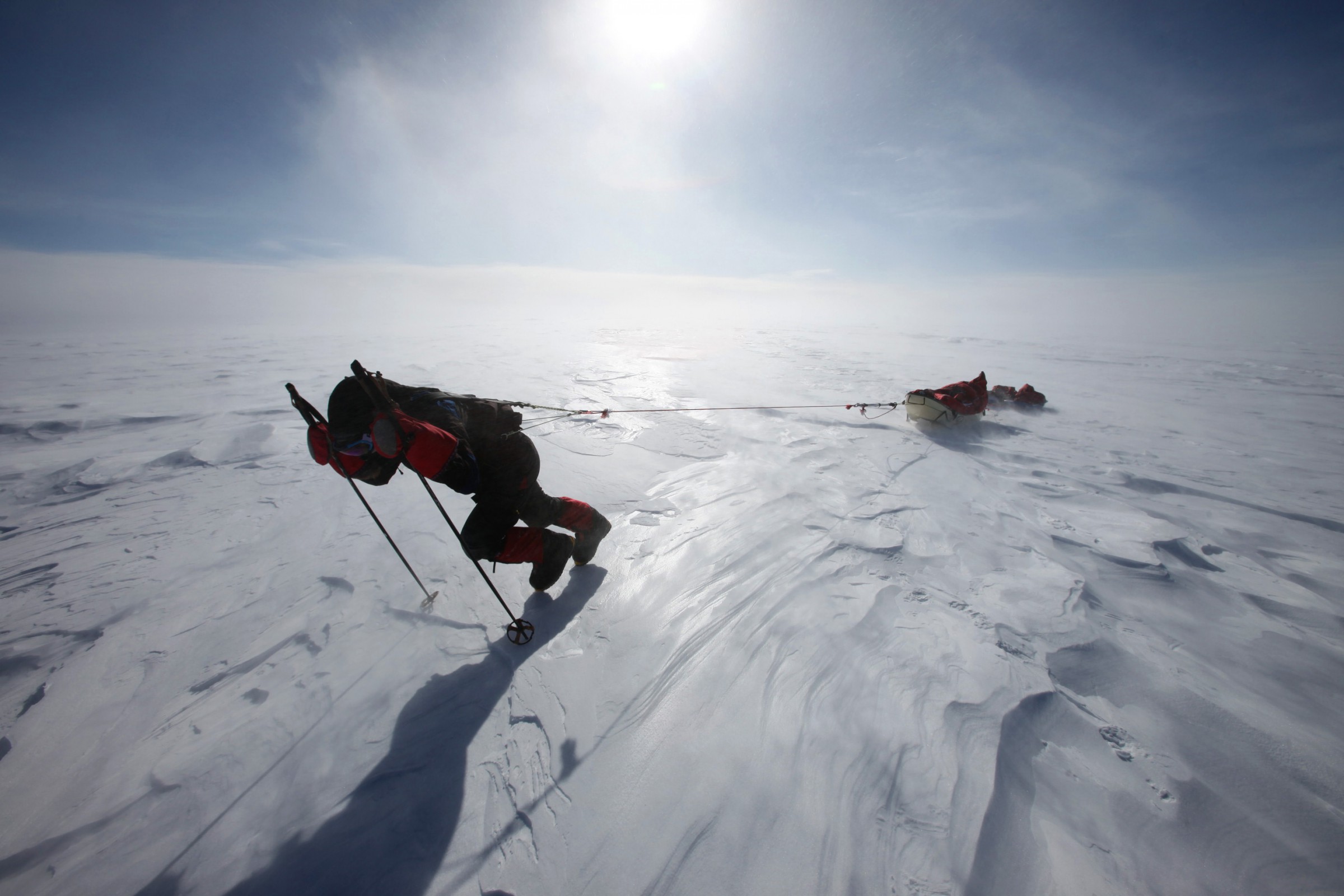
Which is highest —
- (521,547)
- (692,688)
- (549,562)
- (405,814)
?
(521,547)

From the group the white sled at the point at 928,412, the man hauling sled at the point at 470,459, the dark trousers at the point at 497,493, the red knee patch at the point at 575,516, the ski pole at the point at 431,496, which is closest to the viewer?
the ski pole at the point at 431,496

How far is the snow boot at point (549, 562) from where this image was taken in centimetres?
261

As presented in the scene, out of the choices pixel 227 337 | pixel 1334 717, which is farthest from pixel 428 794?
pixel 227 337

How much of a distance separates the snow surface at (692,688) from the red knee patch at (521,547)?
39 centimetres

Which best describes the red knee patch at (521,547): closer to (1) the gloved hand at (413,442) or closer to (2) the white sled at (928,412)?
(1) the gloved hand at (413,442)

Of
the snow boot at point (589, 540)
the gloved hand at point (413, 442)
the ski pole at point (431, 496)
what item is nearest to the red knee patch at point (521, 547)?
the ski pole at point (431, 496)

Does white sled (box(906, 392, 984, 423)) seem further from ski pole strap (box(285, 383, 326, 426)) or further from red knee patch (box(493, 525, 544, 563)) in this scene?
ski pole strap (box(285, 383, 326, 426))

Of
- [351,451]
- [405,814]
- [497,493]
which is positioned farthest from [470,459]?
[405,814]

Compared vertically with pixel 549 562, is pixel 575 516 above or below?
above

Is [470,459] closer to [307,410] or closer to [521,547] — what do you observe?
[521,547]

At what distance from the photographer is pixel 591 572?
297cm

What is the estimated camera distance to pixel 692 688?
2.09 m

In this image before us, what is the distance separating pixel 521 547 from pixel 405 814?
1.24 metres

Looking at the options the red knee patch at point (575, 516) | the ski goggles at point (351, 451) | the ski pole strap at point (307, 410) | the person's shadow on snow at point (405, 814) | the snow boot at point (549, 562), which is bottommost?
the person's shadow on snow at point (405, 814)
